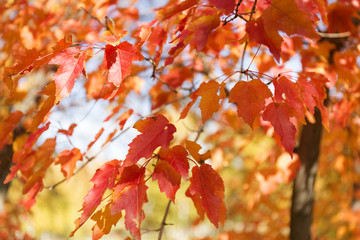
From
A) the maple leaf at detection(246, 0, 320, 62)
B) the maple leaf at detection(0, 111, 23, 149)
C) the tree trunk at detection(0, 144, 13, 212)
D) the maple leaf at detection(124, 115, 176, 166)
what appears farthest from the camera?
the tree trunk at detection(0, 144, 13, 212)

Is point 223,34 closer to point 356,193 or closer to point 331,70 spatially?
point 331,70

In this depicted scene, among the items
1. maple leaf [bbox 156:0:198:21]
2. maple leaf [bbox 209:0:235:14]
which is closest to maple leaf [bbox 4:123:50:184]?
maple leaf [bbox 156:0:198:21]

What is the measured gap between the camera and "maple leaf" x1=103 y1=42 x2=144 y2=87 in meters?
0.66

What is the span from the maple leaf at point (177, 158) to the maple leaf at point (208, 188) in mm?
47

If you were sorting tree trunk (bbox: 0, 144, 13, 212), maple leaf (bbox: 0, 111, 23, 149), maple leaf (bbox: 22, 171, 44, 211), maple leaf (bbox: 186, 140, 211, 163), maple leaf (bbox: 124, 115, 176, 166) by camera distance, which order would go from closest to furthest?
maple leaf (bbox: 124, 115, 176, 166), maple leaf (bbox: 186, 140, 211, 163), maple leaf (bbox: 22, 171, 44, 211), maple leaf (bbox: 0, 111, 23, 149), tree trunk (bbox: 0, 144, 13, 212)

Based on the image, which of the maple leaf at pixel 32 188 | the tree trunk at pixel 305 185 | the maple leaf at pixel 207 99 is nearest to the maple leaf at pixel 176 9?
the maple leaf at pixel 207 99

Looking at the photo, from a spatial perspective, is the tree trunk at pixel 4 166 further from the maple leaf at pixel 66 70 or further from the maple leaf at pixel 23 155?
the maple leaf at pixel 66 70

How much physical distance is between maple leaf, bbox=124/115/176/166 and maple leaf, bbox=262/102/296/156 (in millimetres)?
205

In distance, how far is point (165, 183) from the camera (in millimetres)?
652

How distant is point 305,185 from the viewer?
4.72 feet

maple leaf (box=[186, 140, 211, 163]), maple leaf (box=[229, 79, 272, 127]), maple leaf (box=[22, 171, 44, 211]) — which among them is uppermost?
maple leaf (box=[229, 79, 272, 127])

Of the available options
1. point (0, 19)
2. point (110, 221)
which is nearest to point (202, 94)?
point (110, 221)

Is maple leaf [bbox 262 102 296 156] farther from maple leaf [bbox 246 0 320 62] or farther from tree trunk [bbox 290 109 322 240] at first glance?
tree trunk [bbox 290 109 322 240]

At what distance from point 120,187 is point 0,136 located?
0.66 meters
